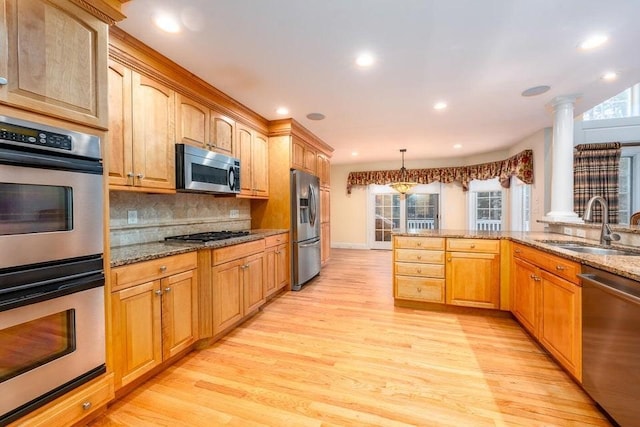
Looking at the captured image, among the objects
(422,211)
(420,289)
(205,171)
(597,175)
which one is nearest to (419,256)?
(420,289)

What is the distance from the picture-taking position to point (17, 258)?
1.16 metres

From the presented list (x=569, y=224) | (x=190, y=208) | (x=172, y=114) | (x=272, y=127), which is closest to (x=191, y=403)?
(x=190, y=208)

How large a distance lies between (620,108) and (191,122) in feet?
20.2

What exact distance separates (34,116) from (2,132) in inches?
6.3

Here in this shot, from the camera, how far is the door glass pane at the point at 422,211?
700cm

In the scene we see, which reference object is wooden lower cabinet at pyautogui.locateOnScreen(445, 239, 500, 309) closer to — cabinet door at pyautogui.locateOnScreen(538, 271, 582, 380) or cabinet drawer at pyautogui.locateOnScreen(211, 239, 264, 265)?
cabinet door at pyautogui.locateOnScreen(538, 271, 582, 380)

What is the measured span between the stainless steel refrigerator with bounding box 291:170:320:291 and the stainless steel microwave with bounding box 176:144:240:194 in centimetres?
96

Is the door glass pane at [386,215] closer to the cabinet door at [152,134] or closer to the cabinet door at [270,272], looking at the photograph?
the cabinet door at [270,272]

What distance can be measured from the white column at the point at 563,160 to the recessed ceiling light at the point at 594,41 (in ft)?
3.68

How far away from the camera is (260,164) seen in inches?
149


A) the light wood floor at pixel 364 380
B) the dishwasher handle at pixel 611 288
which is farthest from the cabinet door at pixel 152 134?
the dishwasher handle at pixel 611 288

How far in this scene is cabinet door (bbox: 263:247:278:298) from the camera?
10.7ft

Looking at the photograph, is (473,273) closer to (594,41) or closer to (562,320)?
(562,320)

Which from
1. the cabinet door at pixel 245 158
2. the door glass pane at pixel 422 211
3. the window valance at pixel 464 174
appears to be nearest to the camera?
the cabinet door at pixel 245 158
